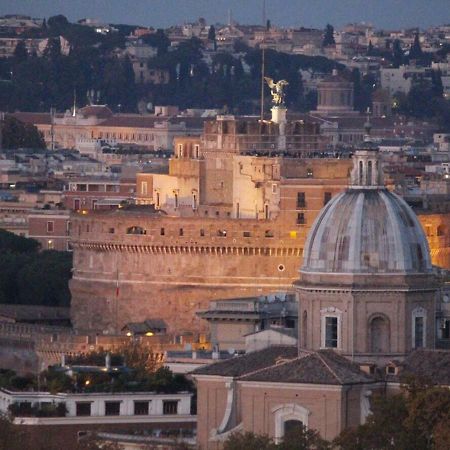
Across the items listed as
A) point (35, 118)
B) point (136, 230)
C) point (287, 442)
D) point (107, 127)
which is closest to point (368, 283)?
point (287, 442)

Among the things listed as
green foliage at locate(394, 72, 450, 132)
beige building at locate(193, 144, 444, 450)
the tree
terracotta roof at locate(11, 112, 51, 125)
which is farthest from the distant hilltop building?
green foliage at locate(394, 72, 450, 132)

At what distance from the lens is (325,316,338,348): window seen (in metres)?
55.2

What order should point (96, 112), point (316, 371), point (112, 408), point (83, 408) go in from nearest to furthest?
point (316, 371), point (83, 408), point (112, 408), point (96, 112)

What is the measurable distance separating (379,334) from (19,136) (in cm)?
9586

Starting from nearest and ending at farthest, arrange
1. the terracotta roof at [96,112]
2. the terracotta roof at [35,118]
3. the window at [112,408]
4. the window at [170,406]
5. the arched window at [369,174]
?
the arched window at [369,174] < the window at [112,408] < the window at [170,406] < the terracotta roof at [35,118] < the terracotta roof at [96,112]

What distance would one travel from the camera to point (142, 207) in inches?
3329

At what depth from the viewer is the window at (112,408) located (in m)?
57.5

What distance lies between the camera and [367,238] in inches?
2181

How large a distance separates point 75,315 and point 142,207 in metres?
4.52

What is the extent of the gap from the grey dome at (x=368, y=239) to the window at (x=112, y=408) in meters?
3.42

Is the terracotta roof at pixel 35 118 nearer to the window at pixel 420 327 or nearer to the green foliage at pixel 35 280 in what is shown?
the green foliage at pixel 35 280

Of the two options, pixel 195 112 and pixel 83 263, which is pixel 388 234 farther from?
pixel 195 112

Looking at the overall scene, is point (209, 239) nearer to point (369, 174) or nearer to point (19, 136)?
point (369, 174)

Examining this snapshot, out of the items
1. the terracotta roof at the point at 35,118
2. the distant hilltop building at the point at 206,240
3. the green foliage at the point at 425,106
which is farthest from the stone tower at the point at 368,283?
the green foliage at the point at 425,106
